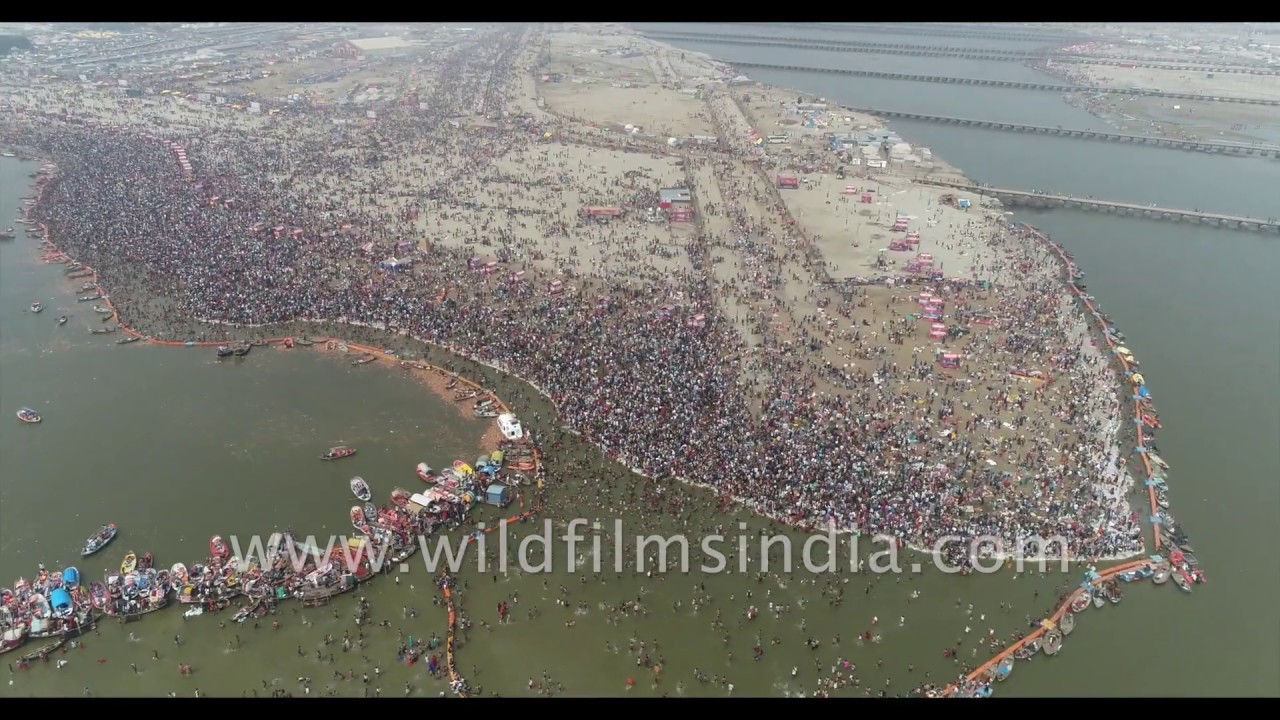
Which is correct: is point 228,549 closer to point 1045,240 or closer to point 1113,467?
point 1113,467

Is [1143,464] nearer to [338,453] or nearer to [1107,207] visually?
[338,453]

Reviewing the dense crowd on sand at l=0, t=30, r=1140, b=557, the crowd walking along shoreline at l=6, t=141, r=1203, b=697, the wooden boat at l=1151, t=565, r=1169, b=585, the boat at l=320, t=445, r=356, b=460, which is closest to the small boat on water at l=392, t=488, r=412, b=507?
the crowd walking along shoreline at l=6, t=141, r=1203, b=697

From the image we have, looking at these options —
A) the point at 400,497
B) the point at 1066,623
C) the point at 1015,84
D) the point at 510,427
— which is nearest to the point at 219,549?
the point at 400,497

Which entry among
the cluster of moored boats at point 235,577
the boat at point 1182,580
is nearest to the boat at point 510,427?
the cluster of moored boats at point 235,577

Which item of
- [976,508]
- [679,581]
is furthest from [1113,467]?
[679,581]

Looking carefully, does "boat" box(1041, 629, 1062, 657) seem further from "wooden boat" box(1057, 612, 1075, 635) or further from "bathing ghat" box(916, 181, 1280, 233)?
"bathing ghat" box(916, 181, 1280, 233)

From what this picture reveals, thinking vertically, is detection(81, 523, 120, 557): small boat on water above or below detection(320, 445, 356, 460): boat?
below

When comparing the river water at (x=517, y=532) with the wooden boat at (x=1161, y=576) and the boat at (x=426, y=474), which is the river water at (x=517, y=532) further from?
the boat at (x=426, y=474)
